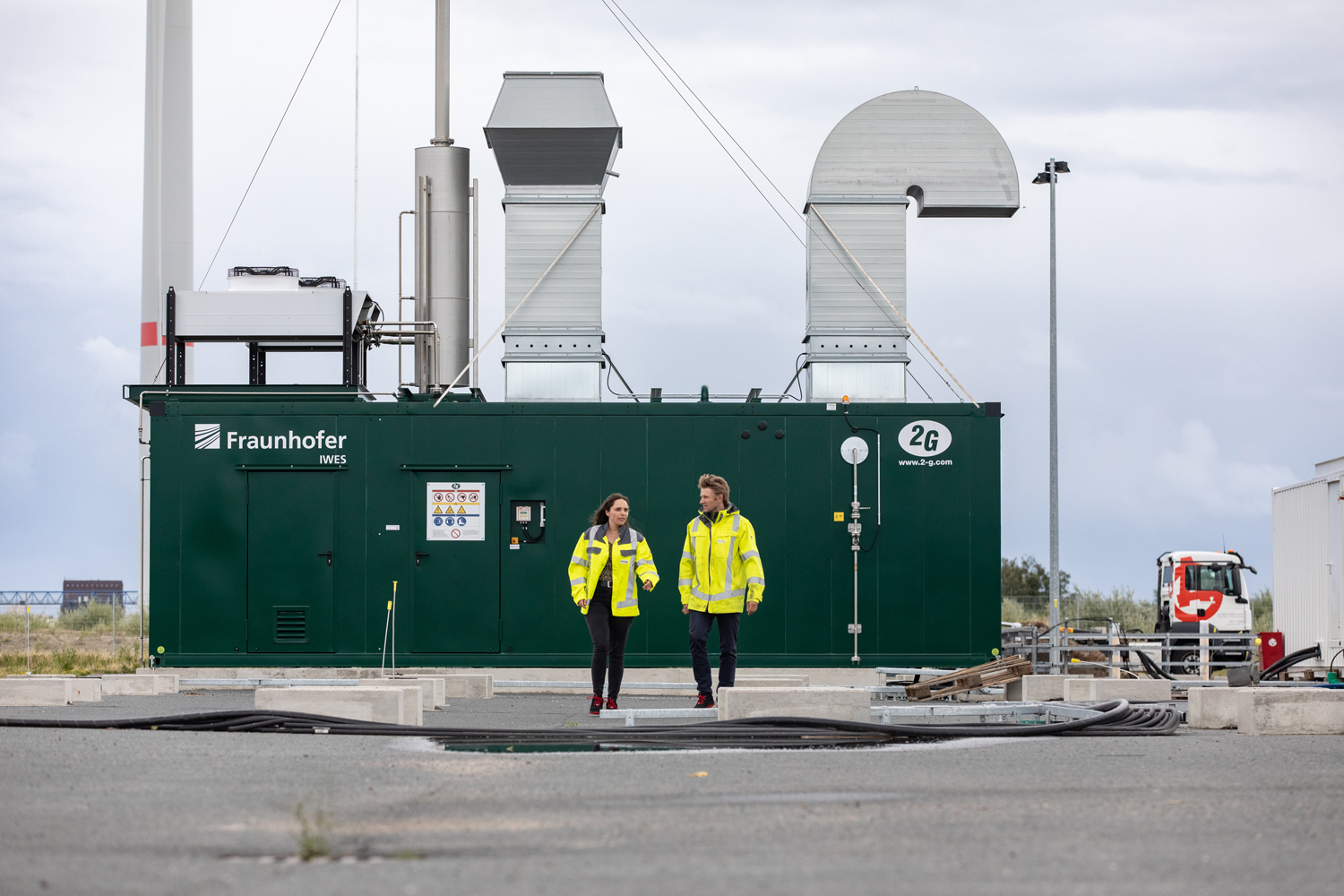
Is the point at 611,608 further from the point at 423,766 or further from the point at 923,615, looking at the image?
the point at 923,615

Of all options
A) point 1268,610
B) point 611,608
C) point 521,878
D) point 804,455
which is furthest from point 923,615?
point 1268,610

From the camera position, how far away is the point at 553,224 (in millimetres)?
15328

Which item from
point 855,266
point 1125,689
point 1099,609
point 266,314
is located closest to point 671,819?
point 1125,689

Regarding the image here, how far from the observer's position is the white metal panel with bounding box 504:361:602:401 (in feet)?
49.2

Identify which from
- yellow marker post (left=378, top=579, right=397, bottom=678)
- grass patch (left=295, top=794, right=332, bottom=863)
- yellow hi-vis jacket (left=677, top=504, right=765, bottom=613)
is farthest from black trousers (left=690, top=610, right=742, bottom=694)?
grass patch (left=295, top=794, right=332, bottom=863)

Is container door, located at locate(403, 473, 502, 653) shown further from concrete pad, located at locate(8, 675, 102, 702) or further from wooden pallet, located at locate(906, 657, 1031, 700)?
wooden pallet, located at locate(906, 657, 1031, 700)

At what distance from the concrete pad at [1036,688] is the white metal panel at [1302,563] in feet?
22.9

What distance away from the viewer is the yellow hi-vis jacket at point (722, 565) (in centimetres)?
1020

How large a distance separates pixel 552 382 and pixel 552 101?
3.23 m

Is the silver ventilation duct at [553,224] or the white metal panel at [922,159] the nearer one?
the silver ventilation duct at [553,224]

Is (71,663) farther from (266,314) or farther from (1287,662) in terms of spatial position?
(1287,662)

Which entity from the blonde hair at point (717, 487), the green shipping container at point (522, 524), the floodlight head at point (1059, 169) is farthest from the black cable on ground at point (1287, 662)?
the floodlight head at point (1059, 169)

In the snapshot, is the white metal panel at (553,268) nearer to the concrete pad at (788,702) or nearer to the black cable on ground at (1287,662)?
the concrete pad at (788,702)

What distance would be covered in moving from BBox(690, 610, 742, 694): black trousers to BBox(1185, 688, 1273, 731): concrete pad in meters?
3.31
